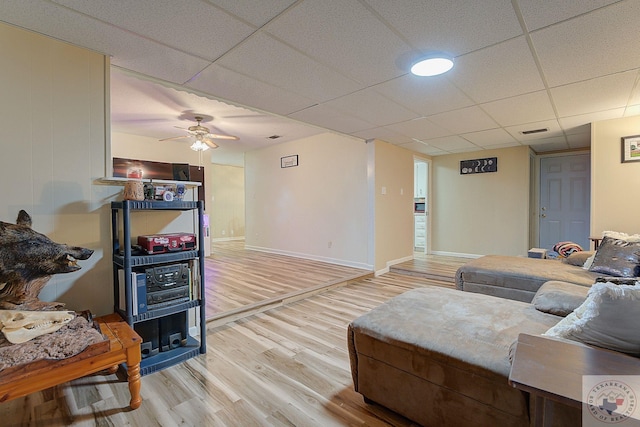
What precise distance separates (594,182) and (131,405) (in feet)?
17.0

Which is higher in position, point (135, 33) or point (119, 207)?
point (135, 33)

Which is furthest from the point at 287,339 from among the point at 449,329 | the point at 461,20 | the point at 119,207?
the point at 461,20

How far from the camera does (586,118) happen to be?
3.63 meters

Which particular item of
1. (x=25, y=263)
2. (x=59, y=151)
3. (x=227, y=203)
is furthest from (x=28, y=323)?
(x=227, y=203)

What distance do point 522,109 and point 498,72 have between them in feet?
4.03

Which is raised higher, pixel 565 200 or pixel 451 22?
pixel 451 22

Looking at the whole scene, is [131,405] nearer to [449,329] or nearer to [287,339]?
[287,339]

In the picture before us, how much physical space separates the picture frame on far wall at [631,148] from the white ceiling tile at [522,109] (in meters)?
0.91

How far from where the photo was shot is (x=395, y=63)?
2.21 meters

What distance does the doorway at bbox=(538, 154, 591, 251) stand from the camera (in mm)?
5348

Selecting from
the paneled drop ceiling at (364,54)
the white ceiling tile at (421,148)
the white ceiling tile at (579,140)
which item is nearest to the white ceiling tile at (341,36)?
the paneled drop ceiling at (364,54)

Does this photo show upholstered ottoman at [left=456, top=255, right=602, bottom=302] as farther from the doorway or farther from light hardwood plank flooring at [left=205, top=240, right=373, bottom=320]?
the doorway

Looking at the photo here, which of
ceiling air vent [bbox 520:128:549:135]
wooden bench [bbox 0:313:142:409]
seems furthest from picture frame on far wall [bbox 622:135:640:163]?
wooden bench [bbox 0:313:142:409]

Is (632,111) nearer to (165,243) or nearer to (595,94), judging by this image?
(595,94)
